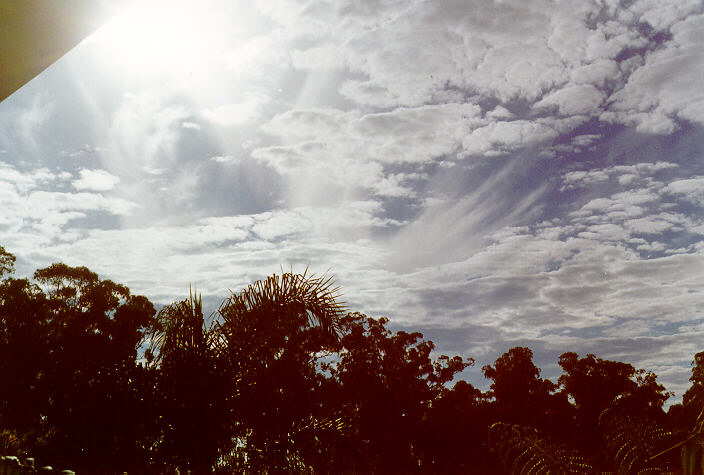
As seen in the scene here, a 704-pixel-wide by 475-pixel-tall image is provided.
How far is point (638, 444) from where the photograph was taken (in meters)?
2.06

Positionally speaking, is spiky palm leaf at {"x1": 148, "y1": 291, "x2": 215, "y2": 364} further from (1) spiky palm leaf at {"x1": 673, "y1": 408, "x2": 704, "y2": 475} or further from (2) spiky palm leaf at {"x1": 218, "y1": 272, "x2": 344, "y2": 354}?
(1) spiky palm leaf at {"x1": 673, "y1": 408, "x2": 704, "y2": 475}

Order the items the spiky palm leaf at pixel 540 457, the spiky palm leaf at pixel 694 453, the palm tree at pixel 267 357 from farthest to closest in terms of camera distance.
A: 1. the palm tree at pixel 267 357
2. the spiky palm leaf at pixel 540 457
3. the spiky palm leaf at pixel 694 453

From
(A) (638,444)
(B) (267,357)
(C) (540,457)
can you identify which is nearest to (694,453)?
(A) (638,444)

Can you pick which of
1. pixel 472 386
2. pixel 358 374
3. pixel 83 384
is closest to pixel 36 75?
pixel 83 384

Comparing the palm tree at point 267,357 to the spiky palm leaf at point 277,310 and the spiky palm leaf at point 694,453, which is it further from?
the spiky palm leaf at point 694,453

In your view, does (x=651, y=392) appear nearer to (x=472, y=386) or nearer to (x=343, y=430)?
(x=472, y=386)

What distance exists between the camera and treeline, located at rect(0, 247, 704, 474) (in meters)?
3.02

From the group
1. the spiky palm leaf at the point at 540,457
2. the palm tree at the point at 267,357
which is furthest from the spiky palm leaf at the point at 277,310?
the spiky palm leaf at the point at 540,457

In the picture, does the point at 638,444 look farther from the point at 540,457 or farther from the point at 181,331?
the point at 181,331

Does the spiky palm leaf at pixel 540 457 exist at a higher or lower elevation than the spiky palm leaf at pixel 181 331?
lower

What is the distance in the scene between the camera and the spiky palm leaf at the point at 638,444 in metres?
2.01

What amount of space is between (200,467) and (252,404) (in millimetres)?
1013

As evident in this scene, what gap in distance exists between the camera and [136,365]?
27.4 ft

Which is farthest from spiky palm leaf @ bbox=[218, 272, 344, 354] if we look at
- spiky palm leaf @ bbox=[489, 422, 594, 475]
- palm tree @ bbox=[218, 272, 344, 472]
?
spiky palm leaf @ bbox=[489, 422, 594, 475]
